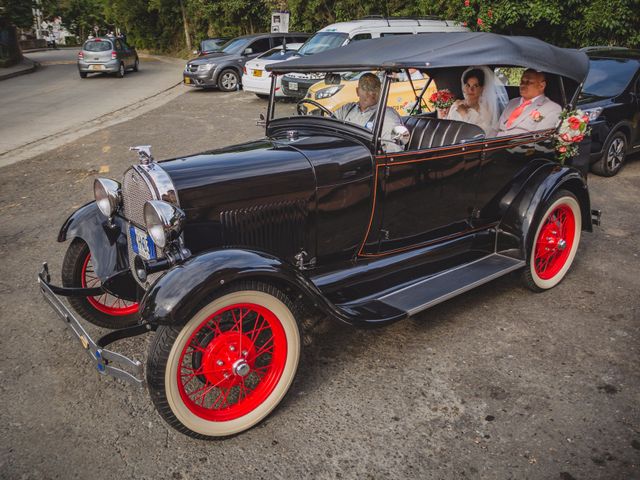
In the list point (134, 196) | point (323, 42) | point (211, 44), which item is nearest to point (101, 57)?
point (211, 44)

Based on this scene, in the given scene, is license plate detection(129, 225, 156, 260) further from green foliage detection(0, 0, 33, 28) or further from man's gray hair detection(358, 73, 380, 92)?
green foliage detection(0, 0, 33, 28)

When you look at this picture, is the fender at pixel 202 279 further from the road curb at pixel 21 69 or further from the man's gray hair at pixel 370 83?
the road curb at pixel 21 69

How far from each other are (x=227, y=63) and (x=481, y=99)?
12.6m

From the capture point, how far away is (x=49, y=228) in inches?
210

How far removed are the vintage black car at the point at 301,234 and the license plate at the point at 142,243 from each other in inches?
0.6

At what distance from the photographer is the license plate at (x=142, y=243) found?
2.89 metres

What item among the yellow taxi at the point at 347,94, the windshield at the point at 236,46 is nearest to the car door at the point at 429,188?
the yellow taxi at the point at 347,94

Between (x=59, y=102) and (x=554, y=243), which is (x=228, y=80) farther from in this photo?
(x=554, y=243)

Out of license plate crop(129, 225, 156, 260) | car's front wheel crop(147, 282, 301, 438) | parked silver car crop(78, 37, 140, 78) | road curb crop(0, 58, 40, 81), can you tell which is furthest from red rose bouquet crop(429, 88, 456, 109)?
road curb crop(0, 58, 40, 81)

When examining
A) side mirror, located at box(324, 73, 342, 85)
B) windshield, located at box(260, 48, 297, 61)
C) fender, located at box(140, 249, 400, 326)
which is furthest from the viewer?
windshield, located at box(260, 48, 297, 61)

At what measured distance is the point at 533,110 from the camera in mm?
4172

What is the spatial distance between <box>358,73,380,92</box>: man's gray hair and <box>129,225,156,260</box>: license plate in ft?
5.61

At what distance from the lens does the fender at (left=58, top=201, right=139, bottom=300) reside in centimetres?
312

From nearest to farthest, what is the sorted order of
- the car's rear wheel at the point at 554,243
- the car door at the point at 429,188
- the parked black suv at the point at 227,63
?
the car door at the point at 429,188, the car's rear wheel at the point at 554,243, the parked black suv at the point at 227,63
